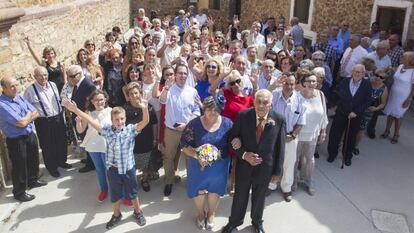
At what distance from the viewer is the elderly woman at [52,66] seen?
5754 mm

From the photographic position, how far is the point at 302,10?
42.9 feet

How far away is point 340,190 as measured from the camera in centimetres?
541

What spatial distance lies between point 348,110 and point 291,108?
65.5 inches

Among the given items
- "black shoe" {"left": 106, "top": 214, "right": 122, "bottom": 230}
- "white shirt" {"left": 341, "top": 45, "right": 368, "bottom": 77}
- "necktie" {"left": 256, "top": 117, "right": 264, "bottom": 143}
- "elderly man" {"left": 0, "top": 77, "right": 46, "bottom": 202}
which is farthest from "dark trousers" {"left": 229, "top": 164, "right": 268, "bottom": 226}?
"white shirt" {"left": 341, "top": 45, "right": 368, "bottom": 77}

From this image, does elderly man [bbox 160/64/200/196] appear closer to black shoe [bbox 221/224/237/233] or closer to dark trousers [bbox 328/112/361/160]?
black shoe [bbox 221/224/237/233]

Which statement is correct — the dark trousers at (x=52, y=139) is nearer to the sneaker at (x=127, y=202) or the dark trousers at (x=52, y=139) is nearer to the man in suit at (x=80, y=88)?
the man in suit at (x=80, y=88)

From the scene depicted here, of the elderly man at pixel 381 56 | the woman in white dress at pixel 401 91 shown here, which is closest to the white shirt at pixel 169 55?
the elderly man at pixel 381 56

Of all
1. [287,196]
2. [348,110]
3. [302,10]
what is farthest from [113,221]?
[302,10]

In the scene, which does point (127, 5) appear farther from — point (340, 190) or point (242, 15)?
point (340, 190)

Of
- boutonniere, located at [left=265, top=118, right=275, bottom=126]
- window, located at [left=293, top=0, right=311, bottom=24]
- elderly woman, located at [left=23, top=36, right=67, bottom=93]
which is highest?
window, located at [left=293, top=0, right=311, bottom=24]

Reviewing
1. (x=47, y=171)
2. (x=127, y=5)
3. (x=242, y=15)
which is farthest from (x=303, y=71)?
(x=127, y=5)

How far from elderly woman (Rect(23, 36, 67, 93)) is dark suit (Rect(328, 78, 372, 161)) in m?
4.60

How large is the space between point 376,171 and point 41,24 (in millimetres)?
6616

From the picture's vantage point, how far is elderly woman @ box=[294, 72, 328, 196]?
15.9ft
